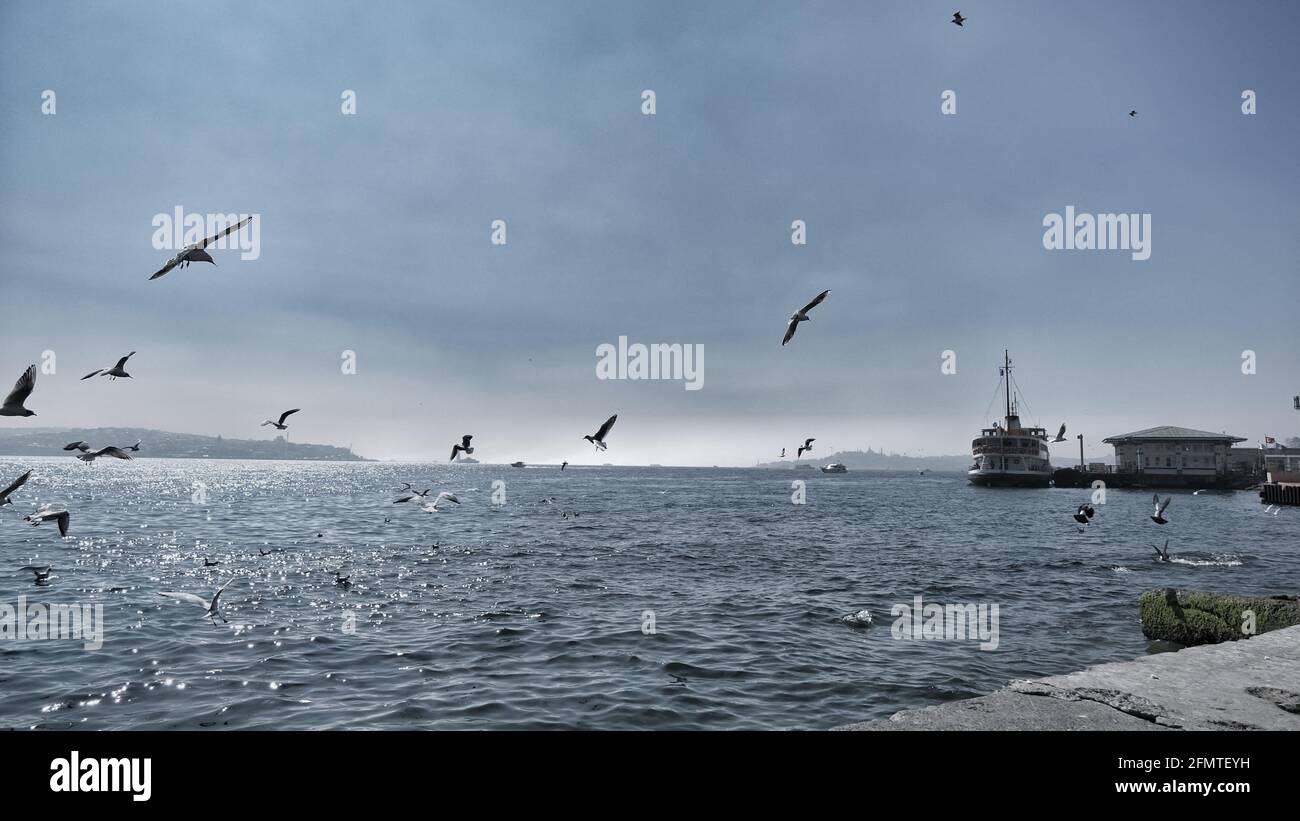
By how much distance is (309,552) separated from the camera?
26.8 meters

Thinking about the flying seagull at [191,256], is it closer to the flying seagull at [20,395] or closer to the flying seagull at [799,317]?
the flying seagull at [20,395]

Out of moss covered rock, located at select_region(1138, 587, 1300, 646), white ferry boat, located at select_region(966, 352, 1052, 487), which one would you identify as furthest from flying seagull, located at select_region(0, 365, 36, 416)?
white ferry boat, located at select_region(966, 352, 1052, 487)

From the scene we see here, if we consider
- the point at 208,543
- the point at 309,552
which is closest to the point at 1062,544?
the point at 309,552

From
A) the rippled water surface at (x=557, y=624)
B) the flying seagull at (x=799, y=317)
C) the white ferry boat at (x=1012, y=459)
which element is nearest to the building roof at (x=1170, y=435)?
the white ferry boat at (x=1012, y=459)

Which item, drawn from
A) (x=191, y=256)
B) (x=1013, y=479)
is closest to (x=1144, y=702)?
(x=191, y=256)

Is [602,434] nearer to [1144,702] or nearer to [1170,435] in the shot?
[1144,702]

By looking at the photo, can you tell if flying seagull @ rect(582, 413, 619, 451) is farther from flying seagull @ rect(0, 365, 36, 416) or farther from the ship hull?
the ship hull

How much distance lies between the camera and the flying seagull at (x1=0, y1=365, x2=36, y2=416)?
9.19 metres

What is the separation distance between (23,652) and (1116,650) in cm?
2037

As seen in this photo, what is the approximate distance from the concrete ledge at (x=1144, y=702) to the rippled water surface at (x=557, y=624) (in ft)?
10.1

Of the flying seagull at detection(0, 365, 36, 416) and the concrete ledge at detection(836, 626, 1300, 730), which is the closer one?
the concrete ledge at detection(836, 626, 1300, 730)

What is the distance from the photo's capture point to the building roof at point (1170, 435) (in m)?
100

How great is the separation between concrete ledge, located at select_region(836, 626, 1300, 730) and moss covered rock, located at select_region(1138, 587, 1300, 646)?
4299mm
